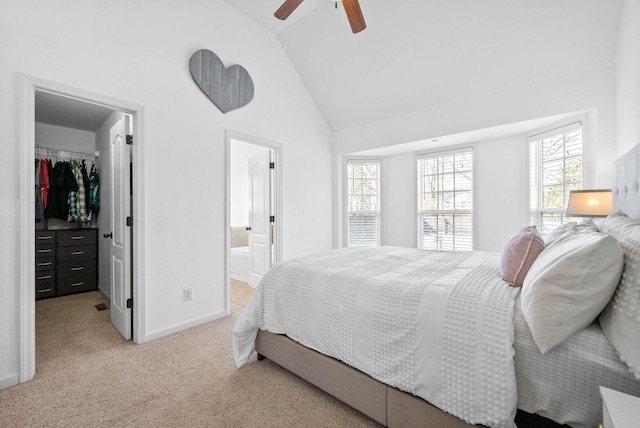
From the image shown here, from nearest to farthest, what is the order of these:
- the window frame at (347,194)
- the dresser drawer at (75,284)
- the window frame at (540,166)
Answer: the window frame at (540,166) < the dresser drawer at (75,284) < the window frame at (347,194)

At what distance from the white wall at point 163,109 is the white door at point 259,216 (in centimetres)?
26

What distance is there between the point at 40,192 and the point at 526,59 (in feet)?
19.1

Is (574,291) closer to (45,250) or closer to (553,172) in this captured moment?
(553,172)

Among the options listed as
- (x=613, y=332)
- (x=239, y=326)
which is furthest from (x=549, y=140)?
(x=239, y=326)

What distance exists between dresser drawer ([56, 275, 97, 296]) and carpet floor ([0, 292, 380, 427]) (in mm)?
1554

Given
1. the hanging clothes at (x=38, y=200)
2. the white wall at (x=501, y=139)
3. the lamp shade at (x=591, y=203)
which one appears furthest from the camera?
the hanging clothes at (x=38, y=200)

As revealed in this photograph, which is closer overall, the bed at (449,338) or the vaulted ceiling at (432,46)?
the bed at (449,338)

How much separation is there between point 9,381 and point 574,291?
308cm

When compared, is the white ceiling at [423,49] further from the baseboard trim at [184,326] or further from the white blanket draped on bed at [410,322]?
the baseboard trim at [184,326]

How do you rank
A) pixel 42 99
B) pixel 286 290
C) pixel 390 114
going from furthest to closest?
pixel 390 114
pixel 42 99
pixel 286 290

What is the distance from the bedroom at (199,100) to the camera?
6.16 feet

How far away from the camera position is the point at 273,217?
3.73 meters

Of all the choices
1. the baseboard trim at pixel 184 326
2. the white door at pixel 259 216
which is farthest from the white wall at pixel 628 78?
the baseboard trim at pixel 184 326

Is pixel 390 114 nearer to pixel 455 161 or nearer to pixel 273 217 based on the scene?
pixel 455 161
